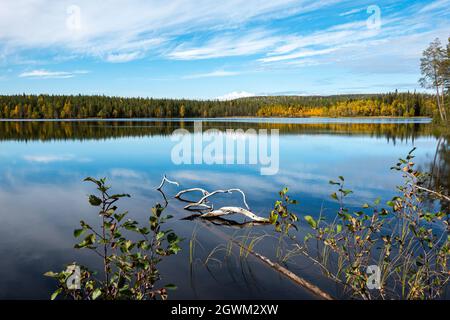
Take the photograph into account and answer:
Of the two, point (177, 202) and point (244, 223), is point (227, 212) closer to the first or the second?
point (244, 223)

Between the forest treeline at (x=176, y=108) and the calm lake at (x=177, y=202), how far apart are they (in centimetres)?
10157

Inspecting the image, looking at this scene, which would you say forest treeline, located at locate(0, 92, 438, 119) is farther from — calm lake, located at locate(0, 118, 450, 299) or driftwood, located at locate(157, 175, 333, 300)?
driftwood, located at locate(157, 175, 333, 300)

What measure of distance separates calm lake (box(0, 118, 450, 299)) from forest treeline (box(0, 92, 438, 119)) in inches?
3999

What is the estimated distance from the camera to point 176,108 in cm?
16362

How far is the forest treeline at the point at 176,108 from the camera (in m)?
124

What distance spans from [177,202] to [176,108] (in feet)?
508

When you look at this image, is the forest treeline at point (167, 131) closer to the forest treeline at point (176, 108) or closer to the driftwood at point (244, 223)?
the driftwood at point (244, 223)

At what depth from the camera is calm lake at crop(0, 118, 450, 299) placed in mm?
6348

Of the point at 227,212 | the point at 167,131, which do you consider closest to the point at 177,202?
the point at 227,212
